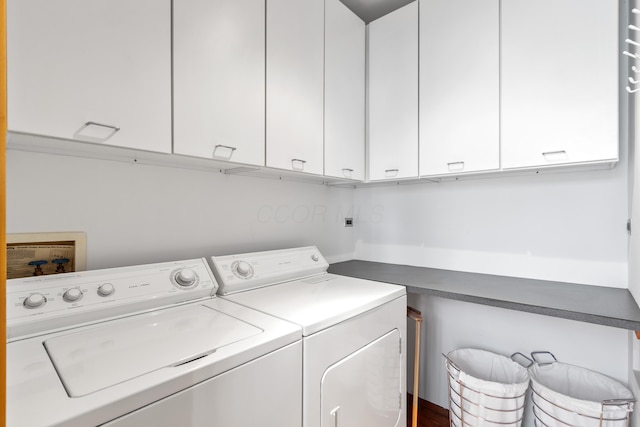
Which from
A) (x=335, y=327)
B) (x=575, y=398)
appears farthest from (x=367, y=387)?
(x=575, y=398)

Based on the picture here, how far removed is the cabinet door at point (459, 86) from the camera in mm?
1631

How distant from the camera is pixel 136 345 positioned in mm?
911

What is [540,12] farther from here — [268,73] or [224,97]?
[224,97]

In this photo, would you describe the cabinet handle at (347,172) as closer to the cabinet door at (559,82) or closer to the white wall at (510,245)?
the white wall at (510,245)

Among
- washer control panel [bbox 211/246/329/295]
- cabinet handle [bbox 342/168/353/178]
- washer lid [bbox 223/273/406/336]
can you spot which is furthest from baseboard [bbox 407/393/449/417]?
cabinet handle [bbox 342/168/353/178]

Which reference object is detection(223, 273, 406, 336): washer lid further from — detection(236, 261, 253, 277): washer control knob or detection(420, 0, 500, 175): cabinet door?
detection(420, 0, 500, 175): cabinet door

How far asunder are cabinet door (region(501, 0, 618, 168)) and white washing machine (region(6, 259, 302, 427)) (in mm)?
1455

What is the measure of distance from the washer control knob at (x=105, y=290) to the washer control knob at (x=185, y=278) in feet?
0.79

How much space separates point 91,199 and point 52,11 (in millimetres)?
669

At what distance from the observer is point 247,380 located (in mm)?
882

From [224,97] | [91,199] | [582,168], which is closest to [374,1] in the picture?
[224,97]

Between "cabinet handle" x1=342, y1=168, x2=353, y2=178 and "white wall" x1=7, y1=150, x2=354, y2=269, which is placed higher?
"cabinet handle" x1=342, y1=168, x2=353, y2=178

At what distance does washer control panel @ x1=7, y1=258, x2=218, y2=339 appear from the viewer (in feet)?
3.19

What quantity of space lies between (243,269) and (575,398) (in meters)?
1.72
